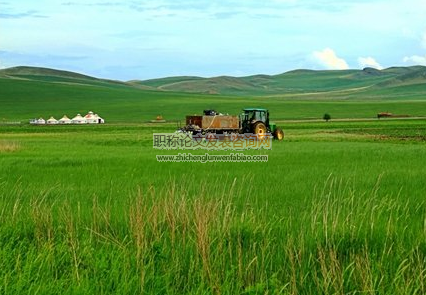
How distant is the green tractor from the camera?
44006 mm

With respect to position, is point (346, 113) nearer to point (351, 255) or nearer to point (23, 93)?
point (23, 93)

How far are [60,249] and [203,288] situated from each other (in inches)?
89.3

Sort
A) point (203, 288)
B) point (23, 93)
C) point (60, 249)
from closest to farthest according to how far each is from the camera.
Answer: point (203, 288)
point (60, 249)
point (23, 93)

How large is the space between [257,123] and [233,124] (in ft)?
5.76

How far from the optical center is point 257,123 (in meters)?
44.2

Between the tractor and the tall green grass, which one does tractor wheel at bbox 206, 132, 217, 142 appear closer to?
the tractor

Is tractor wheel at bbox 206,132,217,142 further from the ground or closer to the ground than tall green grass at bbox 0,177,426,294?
closer to the ground

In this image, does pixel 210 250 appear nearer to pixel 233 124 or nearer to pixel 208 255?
pixel 208 255

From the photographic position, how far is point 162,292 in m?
7.18

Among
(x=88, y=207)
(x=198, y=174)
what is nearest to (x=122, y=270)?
(x=88, y=207)

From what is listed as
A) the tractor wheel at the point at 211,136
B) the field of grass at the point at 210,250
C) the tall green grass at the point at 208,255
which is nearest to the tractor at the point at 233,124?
the tractor wheel at the point at 211,136

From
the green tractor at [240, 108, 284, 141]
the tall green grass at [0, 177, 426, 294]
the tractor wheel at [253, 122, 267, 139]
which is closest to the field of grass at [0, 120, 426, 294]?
the tall green grass at [0, 177, 426, 294]

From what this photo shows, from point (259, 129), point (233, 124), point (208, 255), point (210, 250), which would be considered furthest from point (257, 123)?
point (208, 255)

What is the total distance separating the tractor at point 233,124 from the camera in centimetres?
4431
